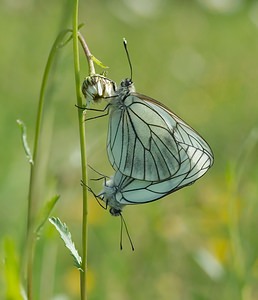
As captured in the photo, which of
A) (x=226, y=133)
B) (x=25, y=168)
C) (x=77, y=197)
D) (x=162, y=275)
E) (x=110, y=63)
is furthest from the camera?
(x=110, y=63)

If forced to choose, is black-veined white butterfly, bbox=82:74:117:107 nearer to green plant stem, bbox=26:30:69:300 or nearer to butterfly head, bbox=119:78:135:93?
green plant stem, bbox=26:30:69:300

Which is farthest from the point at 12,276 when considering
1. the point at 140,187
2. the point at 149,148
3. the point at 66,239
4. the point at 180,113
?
the point at 180,113

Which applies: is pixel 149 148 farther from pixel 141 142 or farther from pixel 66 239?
pixel 66 239

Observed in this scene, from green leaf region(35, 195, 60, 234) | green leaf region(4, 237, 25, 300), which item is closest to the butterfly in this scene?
green leaf region(35, 195, 60, 234)

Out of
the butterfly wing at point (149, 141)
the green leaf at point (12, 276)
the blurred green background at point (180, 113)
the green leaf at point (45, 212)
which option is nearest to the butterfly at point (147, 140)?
the butterfly wing at point (149, 141)

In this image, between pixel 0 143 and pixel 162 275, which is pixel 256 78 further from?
pixel 162 275

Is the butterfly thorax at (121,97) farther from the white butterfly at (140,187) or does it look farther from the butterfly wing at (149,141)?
the white butterfly at (140,187)

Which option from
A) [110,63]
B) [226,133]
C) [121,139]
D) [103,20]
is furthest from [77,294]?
[103,20]
